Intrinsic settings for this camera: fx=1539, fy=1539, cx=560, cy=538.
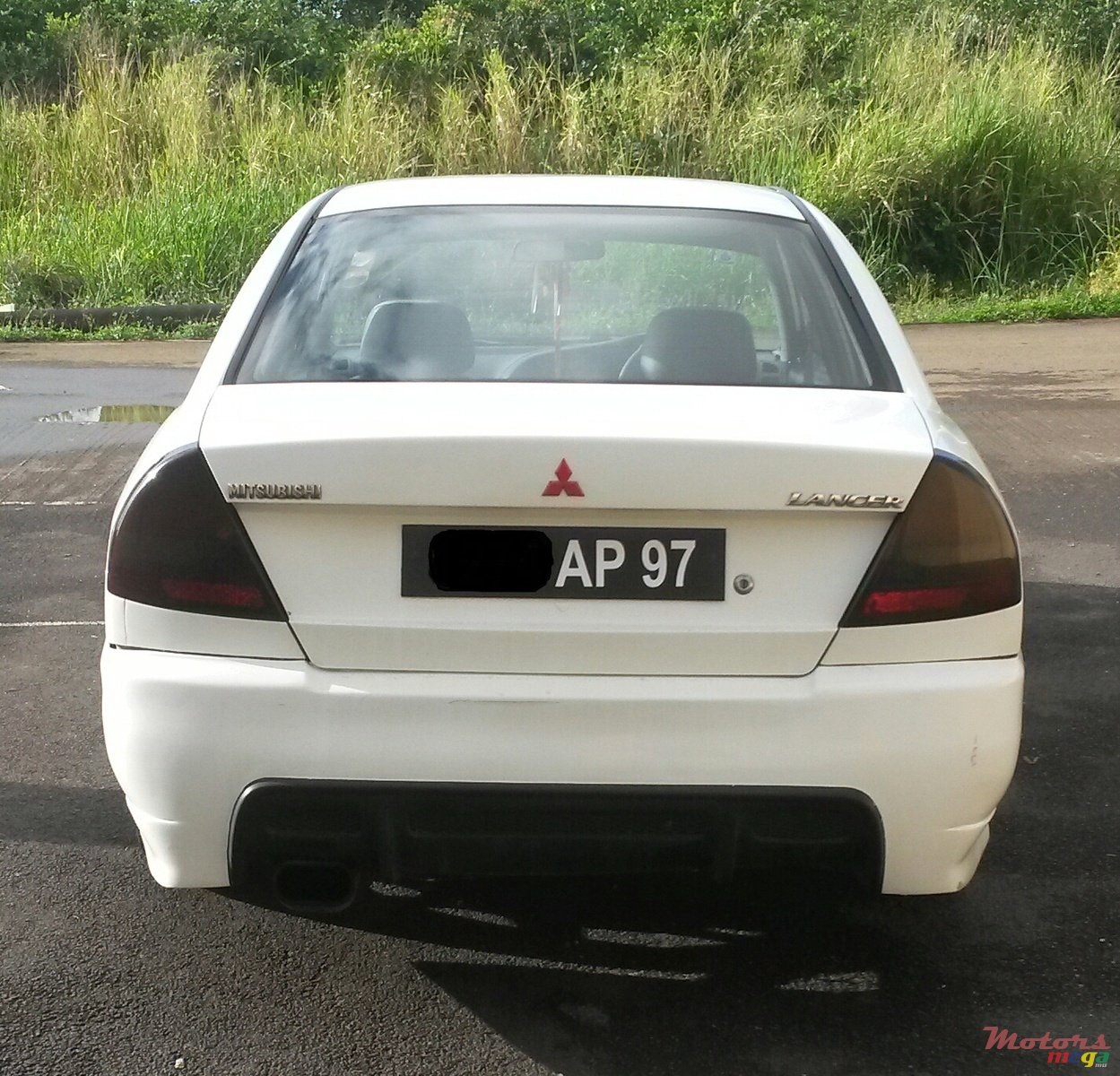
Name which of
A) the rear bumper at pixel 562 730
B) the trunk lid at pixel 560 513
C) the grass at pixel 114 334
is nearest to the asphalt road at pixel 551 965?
the rear bumper at pixel 562 730

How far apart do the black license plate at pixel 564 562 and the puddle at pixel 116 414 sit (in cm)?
712

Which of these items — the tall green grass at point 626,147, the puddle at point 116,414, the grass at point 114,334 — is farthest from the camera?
the tall green grass at point 626,147

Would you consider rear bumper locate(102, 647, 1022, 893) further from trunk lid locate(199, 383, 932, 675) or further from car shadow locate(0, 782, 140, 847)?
car shadow locate(0, 782, 140, 847)

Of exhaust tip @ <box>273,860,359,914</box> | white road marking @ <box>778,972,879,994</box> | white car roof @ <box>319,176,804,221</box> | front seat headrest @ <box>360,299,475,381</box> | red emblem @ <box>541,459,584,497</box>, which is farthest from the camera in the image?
white car roof @ <box>319,176,804,221</box>

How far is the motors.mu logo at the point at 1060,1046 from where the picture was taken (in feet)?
8.79

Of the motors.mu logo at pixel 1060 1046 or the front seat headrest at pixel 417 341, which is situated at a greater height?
the front seat headrest at pixel 417 341

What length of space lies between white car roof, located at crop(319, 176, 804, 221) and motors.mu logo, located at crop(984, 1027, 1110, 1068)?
1.84 meters

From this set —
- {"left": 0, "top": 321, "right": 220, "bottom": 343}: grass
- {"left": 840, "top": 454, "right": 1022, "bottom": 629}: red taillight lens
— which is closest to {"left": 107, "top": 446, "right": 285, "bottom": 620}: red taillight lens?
{"left": 840, "top": 454, "right": 1022, "bottom": 629}: red taillight lens

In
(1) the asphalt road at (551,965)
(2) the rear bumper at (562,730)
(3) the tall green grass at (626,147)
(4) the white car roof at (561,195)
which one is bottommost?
(3) the tall green grass at (626,147)

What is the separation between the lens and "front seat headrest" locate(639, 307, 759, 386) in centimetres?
296

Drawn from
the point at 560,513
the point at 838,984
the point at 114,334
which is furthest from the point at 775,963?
the point at 114,334

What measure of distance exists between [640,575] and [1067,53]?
1790 centimetres

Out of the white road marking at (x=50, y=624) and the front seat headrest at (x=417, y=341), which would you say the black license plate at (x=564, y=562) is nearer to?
the front seat headrest at (x=417, y=341)

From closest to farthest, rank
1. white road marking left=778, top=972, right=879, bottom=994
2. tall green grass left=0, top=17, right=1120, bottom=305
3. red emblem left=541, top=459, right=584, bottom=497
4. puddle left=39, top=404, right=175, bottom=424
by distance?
red emblem left=541, top=459, right=584, bottom=497 < white road marking left=778, top=972, right=879, bottom=994 < puddle left=39, top=404, right=175, bottom=424 < tall green grass left=0, top=17, right=1120, bottom=305
